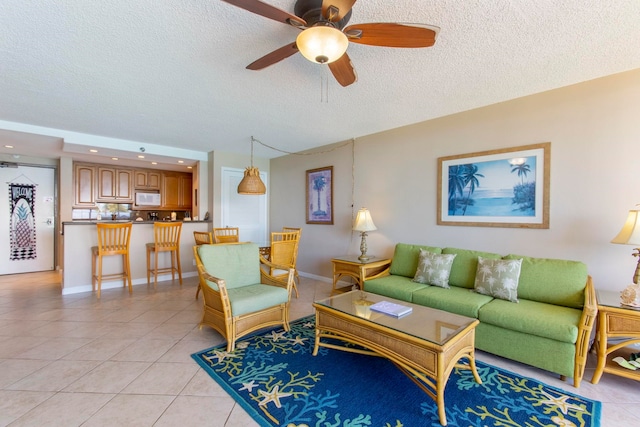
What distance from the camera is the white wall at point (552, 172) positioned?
97.4 inches

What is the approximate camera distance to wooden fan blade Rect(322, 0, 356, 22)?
4.64ft

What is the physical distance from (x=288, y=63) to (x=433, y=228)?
102 inches

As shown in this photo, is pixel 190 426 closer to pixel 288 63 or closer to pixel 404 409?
pixel 404 409

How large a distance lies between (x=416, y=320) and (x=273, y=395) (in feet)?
3.65

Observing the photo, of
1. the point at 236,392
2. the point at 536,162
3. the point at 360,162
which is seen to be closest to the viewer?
the point at 236,392

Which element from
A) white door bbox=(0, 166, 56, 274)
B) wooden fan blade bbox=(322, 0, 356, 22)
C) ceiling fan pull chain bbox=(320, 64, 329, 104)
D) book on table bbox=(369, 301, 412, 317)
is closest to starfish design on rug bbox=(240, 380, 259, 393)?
book on table bbox=(369, 301, 412, 317)

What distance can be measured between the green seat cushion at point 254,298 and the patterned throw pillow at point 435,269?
4.87 feet

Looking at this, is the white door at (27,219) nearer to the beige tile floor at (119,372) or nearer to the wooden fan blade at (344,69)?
the beige tile floor at (119,372)

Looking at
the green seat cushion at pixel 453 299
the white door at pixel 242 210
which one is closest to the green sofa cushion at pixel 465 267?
the green seat cushion at pixel 453 299

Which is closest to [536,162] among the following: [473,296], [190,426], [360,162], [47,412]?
[473,296]

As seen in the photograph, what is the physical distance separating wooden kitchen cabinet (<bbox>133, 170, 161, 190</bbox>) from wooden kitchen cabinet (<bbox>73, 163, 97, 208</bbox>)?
0.76 metres

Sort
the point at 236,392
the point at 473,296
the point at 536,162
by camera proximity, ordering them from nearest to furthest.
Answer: the point at 236,392
the point at 473,296
the point at 536,162

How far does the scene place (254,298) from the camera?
2.63 metres

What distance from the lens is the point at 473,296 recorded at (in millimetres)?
2641
